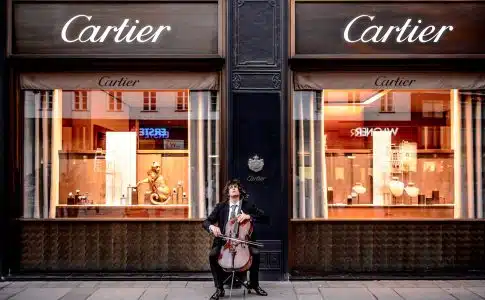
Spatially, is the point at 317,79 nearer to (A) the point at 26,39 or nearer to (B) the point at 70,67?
(B) the point at 70,67

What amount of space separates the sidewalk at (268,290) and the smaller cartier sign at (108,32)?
4036mm

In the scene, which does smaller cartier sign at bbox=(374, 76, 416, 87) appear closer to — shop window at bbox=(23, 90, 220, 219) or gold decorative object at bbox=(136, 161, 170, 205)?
shop window at bbox=(23, 90, 220, 219)

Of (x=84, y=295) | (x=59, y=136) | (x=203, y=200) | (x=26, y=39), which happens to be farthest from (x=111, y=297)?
(x=26, y=39)

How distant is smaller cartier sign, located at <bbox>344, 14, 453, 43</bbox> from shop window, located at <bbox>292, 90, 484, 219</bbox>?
914mm

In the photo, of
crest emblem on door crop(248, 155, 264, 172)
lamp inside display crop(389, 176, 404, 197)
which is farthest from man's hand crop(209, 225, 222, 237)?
lamp inside display crop(389, 176, 404, 197)

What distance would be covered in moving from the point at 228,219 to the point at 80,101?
3.57m

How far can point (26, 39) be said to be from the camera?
31.4 ft

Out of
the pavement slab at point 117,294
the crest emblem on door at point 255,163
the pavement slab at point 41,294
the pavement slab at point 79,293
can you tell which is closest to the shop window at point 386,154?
the crest emblem on door at point 255,163

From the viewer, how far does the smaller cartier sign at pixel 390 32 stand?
959 cm

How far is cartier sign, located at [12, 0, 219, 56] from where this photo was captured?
956cm

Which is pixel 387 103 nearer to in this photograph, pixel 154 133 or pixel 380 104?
pixel 380 104

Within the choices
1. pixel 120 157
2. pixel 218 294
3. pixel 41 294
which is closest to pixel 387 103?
pixel 218 294

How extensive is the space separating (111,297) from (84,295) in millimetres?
454

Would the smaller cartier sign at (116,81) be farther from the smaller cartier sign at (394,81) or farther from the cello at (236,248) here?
the smaller cartier sign at (394,81)
